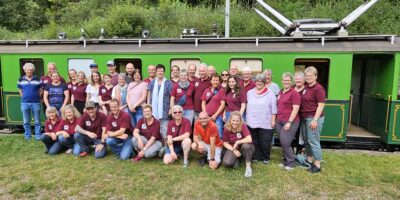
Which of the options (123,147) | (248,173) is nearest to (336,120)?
(248,173)

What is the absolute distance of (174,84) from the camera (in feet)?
20.2

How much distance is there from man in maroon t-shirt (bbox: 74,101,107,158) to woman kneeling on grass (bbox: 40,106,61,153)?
572 millimetres

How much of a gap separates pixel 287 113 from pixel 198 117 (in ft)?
5.40

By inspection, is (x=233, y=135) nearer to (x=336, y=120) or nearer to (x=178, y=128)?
(x=178, y=128)

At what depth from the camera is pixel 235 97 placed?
18.6 ft

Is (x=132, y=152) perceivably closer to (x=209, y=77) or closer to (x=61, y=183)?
(x=61, y=183)

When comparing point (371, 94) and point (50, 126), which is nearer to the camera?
point (50, 126)

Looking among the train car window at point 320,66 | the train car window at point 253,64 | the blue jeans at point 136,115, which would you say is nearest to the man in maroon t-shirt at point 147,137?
the blue jeans at point 136,115

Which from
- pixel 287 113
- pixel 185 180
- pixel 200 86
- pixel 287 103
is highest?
pixel 200 86

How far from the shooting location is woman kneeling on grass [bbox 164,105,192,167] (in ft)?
18.5

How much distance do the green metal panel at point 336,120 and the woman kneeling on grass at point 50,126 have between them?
5851 mm

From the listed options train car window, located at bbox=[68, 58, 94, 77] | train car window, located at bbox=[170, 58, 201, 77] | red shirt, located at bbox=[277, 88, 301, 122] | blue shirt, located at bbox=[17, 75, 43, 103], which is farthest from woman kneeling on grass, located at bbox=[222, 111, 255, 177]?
blue shirt, located at bbox=[17, 75, 43, 103]

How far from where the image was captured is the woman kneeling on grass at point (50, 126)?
6.35m

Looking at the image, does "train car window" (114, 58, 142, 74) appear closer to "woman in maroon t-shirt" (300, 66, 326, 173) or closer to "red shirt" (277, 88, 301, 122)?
"red shirt" (277, 88, 301, 122)
